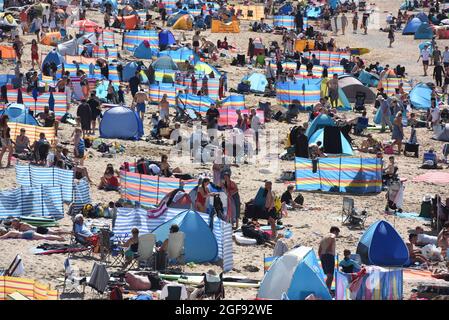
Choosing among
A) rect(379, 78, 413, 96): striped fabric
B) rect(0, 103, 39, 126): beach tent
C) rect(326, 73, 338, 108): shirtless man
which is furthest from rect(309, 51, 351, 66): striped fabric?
rect(0, 103, 39, 126): beach tent

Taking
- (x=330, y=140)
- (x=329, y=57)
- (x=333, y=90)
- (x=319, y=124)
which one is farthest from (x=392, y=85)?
(x=330, y=140)

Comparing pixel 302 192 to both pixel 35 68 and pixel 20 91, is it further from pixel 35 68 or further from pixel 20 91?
pixel 35 68

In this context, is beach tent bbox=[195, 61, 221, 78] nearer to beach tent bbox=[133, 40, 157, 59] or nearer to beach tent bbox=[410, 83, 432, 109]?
beach tent bbox=[133, 40, 157, 59]

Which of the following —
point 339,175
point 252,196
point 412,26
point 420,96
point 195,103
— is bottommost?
point 420,96

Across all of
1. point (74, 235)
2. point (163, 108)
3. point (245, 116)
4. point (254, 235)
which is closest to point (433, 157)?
point (245, 116)

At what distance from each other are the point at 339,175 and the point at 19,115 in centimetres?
678

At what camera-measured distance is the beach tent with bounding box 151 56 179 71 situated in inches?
1401

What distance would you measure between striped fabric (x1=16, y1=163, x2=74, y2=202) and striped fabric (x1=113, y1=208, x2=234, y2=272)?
7.55 feet

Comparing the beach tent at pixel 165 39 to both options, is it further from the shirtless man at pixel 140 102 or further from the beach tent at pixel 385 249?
the beach tent at pixel 385 249

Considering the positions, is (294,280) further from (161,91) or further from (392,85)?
(392,85)

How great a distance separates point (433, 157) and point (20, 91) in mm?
9165

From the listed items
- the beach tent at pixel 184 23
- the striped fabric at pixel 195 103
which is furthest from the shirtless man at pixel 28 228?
the beach tent at pixel 184 23

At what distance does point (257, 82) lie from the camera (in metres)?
35.3

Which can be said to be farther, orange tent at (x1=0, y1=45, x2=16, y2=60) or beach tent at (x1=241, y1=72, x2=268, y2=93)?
beach tent at (x1=241, y1=72, x2=268, y2=93)
